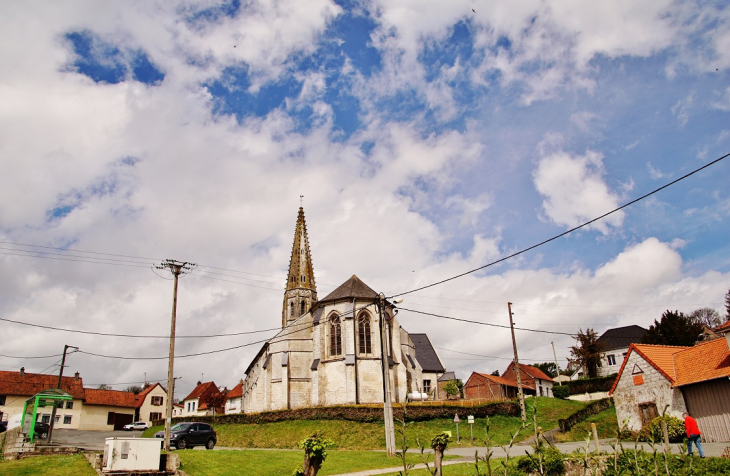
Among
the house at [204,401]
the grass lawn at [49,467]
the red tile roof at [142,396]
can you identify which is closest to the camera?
the grass lawn at [49,467]

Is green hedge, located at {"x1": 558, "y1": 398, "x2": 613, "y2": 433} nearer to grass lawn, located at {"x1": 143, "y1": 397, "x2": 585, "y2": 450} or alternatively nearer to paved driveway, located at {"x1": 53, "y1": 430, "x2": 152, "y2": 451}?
grass lawn, located at {"x1": 143, "y1": 397, "x2": 585, "y2": 450}

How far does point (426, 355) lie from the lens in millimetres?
65375

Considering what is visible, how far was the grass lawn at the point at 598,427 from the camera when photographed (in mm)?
31750

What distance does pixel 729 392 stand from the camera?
77.7 feet

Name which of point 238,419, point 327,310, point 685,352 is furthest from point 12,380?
point 685,352

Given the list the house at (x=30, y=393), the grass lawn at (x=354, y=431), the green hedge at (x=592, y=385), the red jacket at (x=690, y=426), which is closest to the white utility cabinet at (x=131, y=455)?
the grass lawn at (x=354, y=431)

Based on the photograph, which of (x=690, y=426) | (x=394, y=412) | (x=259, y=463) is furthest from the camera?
(x=394, y=412)

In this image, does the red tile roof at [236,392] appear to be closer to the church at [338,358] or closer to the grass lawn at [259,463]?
the church at [338,358]

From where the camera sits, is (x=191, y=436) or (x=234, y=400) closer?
(x=191, y=436)

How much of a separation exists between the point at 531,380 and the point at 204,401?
174 feet

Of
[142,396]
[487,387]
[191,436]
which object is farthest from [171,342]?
[142,396]

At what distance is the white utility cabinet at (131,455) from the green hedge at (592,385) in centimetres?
4979

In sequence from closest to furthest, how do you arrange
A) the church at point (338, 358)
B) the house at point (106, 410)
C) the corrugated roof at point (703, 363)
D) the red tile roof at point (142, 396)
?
1. the corrugated roof at point (703, 363)
2. the church at point (338, 358)
3. the house at point (106, 410)
4. the red tile roof at point (142, 396)

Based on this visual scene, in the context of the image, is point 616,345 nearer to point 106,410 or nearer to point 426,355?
point 426,355
